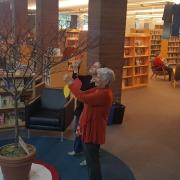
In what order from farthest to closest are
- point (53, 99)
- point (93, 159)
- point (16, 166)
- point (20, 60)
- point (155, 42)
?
point (155, 42), point (53, 99), point (20, 60), point (93, 159), point (16, 166)

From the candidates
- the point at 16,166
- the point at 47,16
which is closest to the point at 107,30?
the point at 16,166

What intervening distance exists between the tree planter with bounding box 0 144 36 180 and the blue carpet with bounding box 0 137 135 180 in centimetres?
88

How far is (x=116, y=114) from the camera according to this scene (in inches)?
247

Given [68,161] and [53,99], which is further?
[53,99]

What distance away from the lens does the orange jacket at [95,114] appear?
3225 millimetres

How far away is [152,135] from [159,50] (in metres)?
12.8

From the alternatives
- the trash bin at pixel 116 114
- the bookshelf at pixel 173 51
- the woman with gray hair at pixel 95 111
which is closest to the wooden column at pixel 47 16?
the trash bin at pixel 116 114

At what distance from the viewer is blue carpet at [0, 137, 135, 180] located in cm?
416

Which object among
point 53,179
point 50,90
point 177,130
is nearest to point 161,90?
point 177,130

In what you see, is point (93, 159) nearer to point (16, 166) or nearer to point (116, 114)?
point (16, 166)

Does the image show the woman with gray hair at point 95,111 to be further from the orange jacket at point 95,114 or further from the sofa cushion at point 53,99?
the sofa cushion at point 53,99

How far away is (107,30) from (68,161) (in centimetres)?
314

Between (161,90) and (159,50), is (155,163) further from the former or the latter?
(159,50)

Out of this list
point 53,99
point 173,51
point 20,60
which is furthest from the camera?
point 173,51
